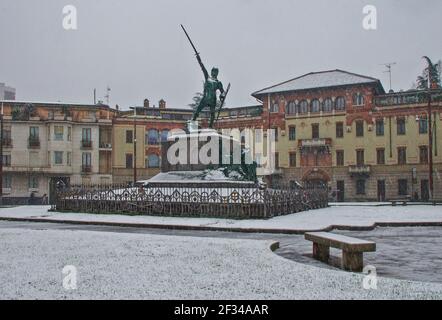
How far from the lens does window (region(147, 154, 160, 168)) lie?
63.2m

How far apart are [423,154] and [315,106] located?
42.3 ft

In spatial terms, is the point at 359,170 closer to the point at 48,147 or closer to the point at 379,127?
the point at 379,127

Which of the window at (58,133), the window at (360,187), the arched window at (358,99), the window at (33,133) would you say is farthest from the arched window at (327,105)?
the window at (33,133)

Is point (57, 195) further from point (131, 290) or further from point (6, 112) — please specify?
point (6, 112)

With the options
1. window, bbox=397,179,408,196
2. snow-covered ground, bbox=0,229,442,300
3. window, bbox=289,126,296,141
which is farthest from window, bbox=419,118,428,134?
snow-covered ground, bbox=0,229,442,300

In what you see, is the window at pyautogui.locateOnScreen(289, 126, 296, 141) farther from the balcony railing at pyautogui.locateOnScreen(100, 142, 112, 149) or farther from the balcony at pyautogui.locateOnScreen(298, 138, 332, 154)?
the balcony railing at pyautogui.locateOnScreen(100, 142, 112, 149)

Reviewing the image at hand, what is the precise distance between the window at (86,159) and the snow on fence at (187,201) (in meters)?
36.1

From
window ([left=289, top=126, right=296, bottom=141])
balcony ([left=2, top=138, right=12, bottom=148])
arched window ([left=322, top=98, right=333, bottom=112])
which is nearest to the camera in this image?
arched window ([left=322, top=98, right=333, bottom=112])

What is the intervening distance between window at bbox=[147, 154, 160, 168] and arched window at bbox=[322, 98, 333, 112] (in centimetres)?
2163

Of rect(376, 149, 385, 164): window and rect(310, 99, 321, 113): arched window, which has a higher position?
rect(310, 99, 321, 113): arched window

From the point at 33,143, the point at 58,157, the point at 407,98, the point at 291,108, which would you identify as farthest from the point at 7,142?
the point at 407,98

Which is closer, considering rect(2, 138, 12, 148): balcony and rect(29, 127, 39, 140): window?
rect(2, 138, 12, 148): balcony

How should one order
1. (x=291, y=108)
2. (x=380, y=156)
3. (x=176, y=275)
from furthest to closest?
A: (x=291, y=108)
(x=380, y=156)
(x=176, y=275)

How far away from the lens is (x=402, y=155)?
173 feet
